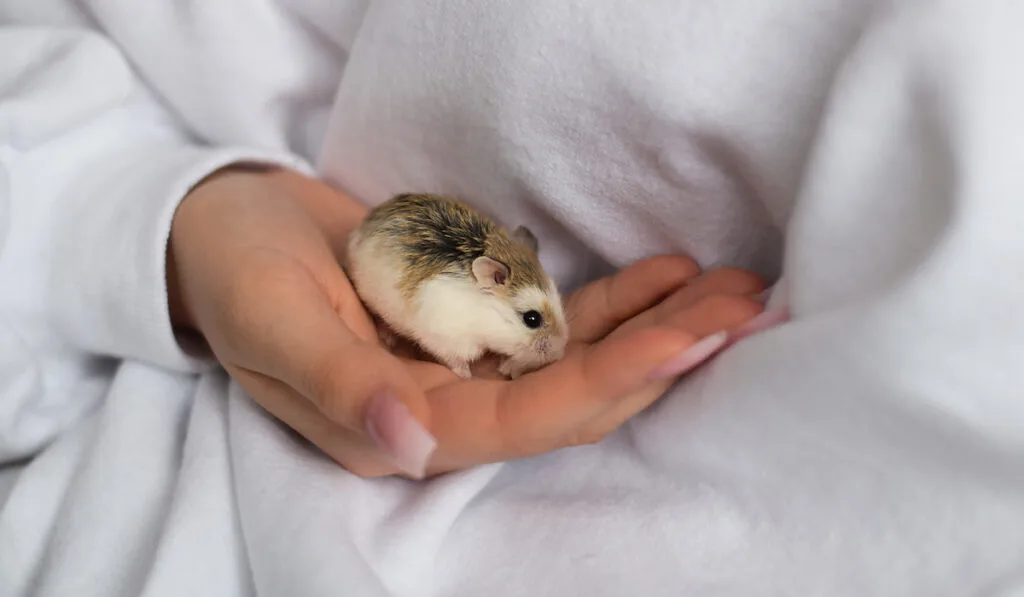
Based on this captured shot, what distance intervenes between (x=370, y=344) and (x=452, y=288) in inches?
10.4

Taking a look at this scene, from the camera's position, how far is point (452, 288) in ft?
3.33

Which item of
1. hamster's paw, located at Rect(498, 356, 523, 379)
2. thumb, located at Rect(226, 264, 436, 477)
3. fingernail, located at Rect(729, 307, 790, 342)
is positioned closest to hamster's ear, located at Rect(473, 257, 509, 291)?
hamster's paw, located at Rect(498, 356, 523, 379)

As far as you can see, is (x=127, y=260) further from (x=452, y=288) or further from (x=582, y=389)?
(x=582, y=389)

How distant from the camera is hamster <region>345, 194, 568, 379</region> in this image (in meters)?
1.00

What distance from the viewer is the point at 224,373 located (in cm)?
107

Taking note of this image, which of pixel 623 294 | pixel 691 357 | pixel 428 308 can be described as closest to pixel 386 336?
pixel 428 308

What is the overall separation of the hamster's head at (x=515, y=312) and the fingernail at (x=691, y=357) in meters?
0.23

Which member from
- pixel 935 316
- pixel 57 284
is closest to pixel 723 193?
pixel 935 316

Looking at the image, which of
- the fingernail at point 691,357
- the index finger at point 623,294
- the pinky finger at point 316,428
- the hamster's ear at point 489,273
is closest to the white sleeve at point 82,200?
the pinky finger at point 316,428

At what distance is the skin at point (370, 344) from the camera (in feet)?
2.45

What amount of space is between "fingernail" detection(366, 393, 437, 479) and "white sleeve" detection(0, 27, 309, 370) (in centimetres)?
48

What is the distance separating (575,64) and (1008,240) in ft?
1.73

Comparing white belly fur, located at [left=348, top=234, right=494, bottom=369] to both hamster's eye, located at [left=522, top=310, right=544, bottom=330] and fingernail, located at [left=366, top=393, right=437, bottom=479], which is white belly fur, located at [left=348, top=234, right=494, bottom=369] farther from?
fingernail, located at [left=366, top=393, right=437, bottom=479]

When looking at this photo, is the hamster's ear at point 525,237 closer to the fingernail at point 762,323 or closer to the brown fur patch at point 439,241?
the brown fur patch at point 439,241
